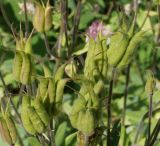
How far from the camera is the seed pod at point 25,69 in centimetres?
101

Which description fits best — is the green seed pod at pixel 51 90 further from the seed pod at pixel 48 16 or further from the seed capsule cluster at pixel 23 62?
the seed pod at pixel 48 16

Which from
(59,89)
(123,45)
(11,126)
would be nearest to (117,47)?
(123,45)

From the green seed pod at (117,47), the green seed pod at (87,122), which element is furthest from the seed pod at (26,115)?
the green seed pod at (117,47)

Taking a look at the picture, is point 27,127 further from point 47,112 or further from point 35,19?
point 35,19

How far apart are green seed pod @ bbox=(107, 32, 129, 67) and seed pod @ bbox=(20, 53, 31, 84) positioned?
17 cm

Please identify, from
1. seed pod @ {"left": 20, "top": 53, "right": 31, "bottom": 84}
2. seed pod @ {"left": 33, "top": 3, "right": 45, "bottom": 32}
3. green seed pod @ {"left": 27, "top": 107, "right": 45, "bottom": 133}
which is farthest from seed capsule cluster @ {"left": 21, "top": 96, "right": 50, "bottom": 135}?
seed pod @ {"left": 33, "top": 3, "right": 45, "bottom": 32}

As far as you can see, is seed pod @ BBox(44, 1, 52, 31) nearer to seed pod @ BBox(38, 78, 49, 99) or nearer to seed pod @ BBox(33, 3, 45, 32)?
seed pod @ BBox(33, 3, 45, 32)

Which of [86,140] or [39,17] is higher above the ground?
[39,17]

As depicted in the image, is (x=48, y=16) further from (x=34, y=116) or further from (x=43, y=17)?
(x=34, y=116)

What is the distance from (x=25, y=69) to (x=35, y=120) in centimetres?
12

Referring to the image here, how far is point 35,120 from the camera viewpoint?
37.9 inches

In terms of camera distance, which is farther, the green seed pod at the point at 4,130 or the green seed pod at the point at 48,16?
the green seed pod at the point at 48,16

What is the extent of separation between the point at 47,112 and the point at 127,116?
1.06 meters

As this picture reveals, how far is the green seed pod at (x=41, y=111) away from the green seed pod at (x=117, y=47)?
0.18 metres
